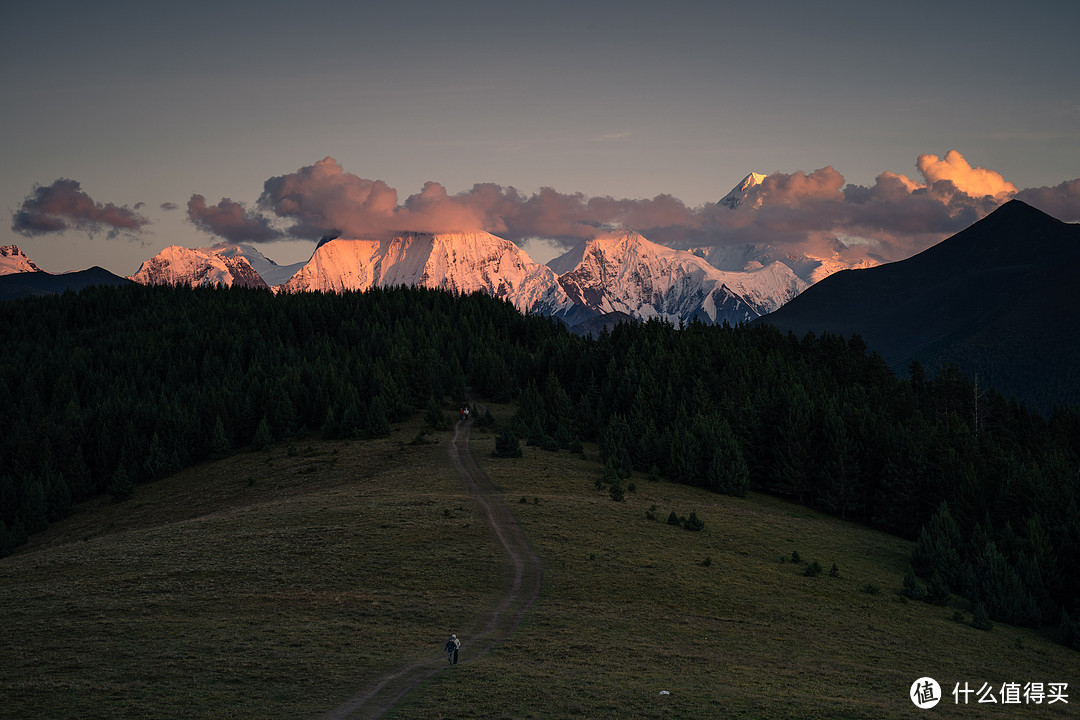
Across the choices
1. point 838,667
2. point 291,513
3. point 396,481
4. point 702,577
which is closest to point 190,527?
point 291,513

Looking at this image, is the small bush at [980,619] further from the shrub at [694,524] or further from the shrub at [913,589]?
the shrub at [694,524]

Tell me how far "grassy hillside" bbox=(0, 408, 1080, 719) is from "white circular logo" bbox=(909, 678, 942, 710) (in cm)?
76

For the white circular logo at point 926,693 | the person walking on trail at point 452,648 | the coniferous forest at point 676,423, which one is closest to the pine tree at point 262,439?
the coniferous forest at point 676,423

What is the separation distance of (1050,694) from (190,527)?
209 feet

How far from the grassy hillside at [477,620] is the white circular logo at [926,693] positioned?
0.76 meters

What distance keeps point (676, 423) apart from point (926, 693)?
71.4 m

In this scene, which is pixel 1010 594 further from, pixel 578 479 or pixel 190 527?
pixel 190 527

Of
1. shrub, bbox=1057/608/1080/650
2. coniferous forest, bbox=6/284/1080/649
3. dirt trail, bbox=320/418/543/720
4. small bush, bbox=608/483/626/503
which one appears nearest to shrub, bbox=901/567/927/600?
coniferous forest, bbox=6/284/1080/649

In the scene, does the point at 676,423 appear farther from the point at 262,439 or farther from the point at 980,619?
the point at 262,439

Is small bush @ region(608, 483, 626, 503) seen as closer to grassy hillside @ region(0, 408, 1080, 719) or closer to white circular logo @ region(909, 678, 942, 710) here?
grassy hillside @ region(0, 408, 1080, 719)

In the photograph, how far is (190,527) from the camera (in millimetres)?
64875

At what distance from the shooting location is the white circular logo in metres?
33.9

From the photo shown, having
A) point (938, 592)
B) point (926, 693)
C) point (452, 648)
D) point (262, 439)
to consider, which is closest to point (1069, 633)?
point (938, 592)

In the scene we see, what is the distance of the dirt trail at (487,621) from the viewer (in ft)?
96.5
